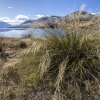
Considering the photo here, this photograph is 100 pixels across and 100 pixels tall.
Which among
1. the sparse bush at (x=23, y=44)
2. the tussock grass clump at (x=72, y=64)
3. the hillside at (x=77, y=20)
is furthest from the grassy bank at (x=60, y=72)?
the sparse bush at (x=23, y=44)

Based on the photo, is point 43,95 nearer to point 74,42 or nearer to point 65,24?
point 74,42

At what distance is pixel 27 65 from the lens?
441 centimetres

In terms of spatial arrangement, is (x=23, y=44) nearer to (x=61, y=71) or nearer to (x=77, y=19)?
(x=77, y=19)

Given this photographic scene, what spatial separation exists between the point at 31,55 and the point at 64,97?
4.31 feet

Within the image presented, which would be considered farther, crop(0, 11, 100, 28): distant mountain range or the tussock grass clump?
crop(0, 11, 100, 28): distant mountain range

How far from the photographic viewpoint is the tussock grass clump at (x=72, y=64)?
3539 mm

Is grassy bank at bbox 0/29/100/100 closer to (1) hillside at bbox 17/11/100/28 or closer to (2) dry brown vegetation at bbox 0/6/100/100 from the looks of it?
(2) dry brown vegetation at bbox 0/6/100/100

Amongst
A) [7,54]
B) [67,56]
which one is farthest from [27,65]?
[7,54]

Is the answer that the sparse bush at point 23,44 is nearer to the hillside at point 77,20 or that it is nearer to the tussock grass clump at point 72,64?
the hillside at point 77,20

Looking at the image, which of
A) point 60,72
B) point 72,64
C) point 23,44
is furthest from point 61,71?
point 23,44

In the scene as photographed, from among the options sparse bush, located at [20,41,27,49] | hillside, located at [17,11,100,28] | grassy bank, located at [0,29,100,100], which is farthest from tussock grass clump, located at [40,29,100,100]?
sparse bush, located at [20,41,27,49]

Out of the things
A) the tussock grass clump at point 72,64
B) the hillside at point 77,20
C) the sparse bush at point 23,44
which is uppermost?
the hillside at point 77,20

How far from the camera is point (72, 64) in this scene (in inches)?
150

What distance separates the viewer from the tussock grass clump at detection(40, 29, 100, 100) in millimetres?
3539
